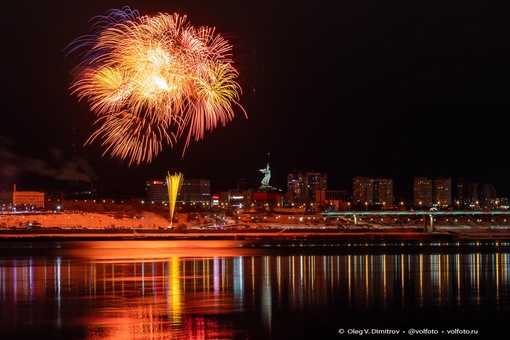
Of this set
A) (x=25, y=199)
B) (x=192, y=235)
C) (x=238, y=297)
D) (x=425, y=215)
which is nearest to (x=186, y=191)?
(x=25, y=199)

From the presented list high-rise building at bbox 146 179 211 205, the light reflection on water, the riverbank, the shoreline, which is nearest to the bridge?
the riverbank

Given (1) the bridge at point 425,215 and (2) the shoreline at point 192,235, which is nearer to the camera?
(2) the shoreline at point 192,235

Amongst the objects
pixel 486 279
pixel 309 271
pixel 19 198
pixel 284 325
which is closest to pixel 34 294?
pixel 284 325

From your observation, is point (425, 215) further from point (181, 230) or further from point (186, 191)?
point (186, 191)

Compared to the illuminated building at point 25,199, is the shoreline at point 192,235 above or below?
below

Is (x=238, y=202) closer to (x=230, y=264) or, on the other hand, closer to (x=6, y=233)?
(x=6, y=233)

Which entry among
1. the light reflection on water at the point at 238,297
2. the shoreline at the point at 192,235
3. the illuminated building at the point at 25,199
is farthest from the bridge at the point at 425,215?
the light reflection on water at the point at 238,297

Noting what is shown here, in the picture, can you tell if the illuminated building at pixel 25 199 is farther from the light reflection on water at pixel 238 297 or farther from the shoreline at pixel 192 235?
the light reflection on water at pixel 238 297

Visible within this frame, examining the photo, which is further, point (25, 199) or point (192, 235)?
point (25, 199)
